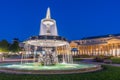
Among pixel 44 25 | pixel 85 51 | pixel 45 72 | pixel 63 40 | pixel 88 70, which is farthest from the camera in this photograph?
pixel 85 51

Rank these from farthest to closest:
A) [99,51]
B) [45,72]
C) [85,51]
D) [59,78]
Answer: [85,51] → [99,51] → [45,72] → [59,78]

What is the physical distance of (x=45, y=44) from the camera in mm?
21938

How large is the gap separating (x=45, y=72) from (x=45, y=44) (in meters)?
7.06

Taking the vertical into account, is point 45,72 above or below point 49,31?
below

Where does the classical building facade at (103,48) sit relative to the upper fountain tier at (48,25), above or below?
below

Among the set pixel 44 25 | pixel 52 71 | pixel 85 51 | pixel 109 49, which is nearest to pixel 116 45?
pixel 109 49

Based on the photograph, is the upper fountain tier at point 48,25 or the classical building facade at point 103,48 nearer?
the upper fountain tier at point 48,25

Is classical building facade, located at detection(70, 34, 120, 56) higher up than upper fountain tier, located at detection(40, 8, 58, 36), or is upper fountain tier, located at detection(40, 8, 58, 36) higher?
upper fountain tier, located at detection(40, 8, 58, 36)

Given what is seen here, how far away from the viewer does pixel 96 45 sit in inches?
4663

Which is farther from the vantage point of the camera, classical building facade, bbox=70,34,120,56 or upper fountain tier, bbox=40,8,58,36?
classical building facade, bbox=70,34,120,56

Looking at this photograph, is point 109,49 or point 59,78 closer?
point 59,78

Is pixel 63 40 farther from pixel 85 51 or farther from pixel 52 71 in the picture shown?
pixel 85 51

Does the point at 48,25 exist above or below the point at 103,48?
above

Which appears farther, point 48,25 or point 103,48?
point 103,48
